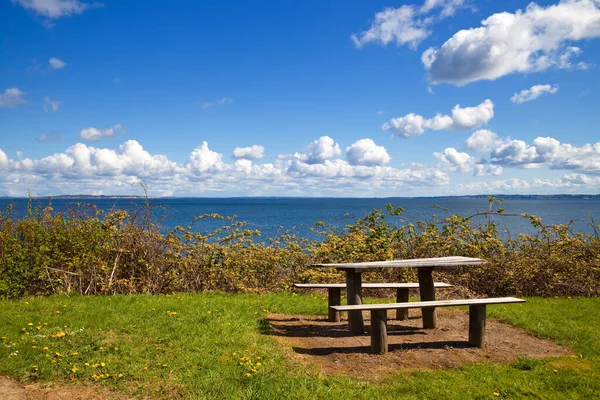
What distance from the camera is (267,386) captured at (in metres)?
5.03

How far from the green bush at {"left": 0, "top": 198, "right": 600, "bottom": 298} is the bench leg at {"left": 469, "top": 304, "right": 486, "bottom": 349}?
3652mm

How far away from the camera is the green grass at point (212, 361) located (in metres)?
4.98

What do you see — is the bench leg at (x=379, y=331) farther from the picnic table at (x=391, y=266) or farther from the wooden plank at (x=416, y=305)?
the picnic table at (x=391, y=266)

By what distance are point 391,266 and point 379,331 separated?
932mm

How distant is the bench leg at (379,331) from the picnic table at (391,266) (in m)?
0.68

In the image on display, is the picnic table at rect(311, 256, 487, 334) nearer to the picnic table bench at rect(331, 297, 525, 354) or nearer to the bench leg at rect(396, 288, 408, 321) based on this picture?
the bench leg at rect(396, 288, 408, 321)

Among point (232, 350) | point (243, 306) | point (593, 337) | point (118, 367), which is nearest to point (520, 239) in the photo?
point (593, 337)

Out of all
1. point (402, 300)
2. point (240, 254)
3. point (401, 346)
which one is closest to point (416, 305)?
point (401, 346)

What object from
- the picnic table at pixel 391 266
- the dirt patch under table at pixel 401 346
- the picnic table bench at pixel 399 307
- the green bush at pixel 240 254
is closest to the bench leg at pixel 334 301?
the dirt patch under table at pixel 401 346

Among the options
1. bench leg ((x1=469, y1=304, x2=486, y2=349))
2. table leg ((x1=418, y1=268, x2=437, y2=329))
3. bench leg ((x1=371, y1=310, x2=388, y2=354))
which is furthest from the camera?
table leg ((x1=418, y1=268, x2=437, y2=329))

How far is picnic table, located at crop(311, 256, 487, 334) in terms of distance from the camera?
22.4 ft

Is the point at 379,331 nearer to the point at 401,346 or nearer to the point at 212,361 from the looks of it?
the point at 401,346

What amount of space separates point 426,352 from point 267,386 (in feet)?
8.02

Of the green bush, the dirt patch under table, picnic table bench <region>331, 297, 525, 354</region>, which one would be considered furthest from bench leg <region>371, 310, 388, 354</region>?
the green bush
